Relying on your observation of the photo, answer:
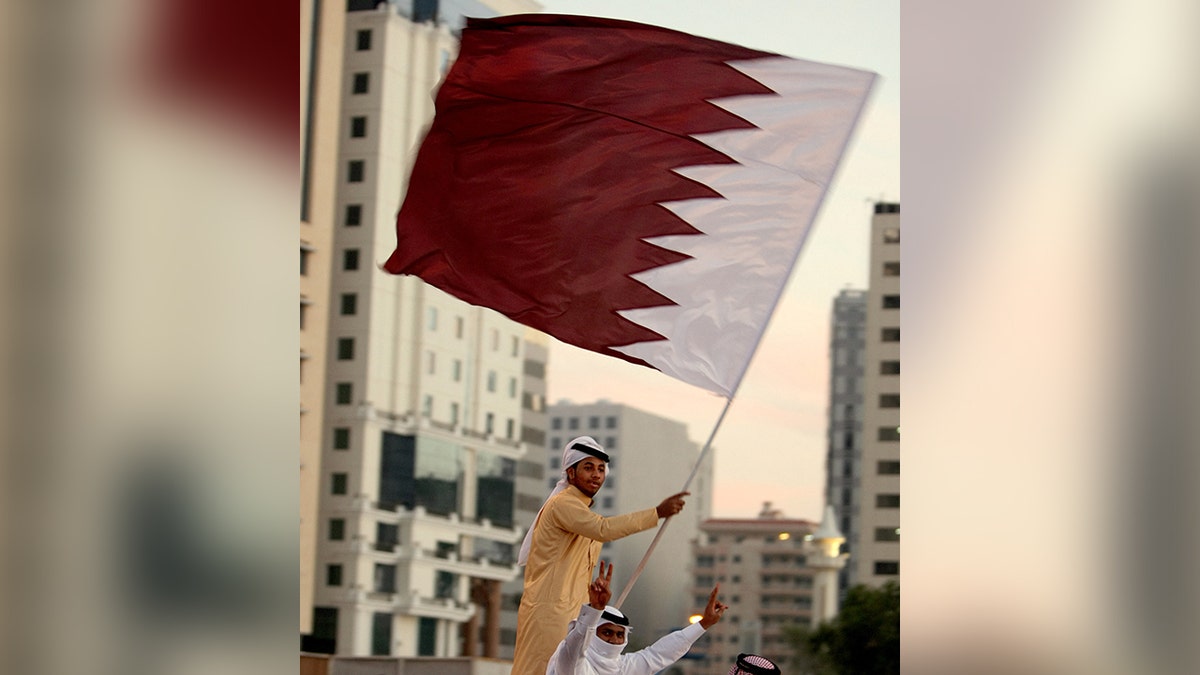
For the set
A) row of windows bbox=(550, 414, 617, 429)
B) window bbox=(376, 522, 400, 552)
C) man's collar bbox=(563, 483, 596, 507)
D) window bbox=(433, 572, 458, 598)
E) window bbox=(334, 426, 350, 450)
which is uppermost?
row of windows bbox=(550, 414, 617, 429)

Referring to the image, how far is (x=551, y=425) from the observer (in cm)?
7119

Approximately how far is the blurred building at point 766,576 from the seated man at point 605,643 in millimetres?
70175

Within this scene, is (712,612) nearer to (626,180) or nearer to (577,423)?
(626,180)

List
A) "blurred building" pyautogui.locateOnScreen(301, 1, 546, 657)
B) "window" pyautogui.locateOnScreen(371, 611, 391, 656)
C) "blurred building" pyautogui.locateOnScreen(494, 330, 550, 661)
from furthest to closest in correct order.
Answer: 1. "blurred building" pyautogui.locateOnScreen(494, 330, 550, 661)
2. "blurred building" pyautogui.locateOnScreen(301, 1, 546, 657)
3. "window" pyautogui.locateOnScreen(371, 611, 391, 656)

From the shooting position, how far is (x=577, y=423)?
71.0 metres

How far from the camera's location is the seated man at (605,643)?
363 centimetres

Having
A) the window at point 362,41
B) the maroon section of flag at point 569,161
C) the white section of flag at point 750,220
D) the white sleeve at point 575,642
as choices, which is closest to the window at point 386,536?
the window at point 362,41

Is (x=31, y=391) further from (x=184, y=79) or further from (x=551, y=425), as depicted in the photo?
(x=551, y=425)

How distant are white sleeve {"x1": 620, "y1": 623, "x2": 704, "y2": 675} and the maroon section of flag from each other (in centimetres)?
108

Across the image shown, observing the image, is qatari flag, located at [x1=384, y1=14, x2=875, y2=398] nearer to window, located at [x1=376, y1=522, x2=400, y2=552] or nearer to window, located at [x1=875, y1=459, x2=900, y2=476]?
window, located at [x1=376, y1=522, x2=400, y2=552]

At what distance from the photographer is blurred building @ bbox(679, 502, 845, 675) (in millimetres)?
75562

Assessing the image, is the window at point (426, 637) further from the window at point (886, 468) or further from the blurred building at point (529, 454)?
the window at point (886, 468)

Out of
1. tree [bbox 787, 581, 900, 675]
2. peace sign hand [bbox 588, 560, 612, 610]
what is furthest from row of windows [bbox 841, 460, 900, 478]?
peace sign hand [bbox 588, 560, 612, 610]

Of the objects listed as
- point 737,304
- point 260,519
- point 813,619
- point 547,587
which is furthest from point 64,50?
point 813,619
